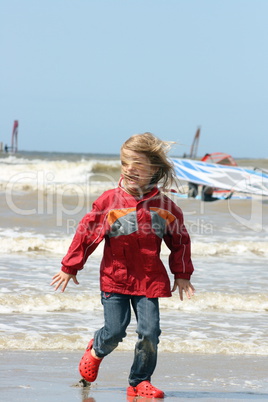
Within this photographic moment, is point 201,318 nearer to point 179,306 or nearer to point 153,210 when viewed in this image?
point 179,306

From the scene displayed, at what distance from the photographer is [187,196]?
18812 mm

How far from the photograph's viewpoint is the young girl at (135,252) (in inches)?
130

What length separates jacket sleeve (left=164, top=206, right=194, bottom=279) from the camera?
11.3 ft

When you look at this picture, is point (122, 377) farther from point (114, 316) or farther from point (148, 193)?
point (148, 193)

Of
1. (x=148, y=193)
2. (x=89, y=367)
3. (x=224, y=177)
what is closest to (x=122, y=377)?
(x=89, y=367)

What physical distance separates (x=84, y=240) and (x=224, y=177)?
16.4 metres

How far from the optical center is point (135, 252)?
3.33 meters

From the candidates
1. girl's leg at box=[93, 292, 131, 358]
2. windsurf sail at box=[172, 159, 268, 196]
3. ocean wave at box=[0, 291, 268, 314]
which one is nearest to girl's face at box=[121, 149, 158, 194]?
girl's leg at box=[93, 292, 131, 358]

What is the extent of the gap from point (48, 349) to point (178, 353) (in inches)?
35.0

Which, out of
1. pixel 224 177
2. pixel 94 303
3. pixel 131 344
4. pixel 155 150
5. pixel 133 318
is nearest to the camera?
pixel 155 150

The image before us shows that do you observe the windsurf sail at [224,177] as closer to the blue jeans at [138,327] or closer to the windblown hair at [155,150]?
the windblown hair at [155,150]

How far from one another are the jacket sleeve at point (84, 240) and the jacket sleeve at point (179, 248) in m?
0.36

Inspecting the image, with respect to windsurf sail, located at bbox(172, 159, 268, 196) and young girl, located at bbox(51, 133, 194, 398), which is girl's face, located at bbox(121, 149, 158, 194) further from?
windsurf sail, located at bbox(172, 159, 268, 196)

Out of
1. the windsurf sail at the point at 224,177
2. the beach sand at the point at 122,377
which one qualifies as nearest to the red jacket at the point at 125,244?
the beach sand at the point at 122,377
